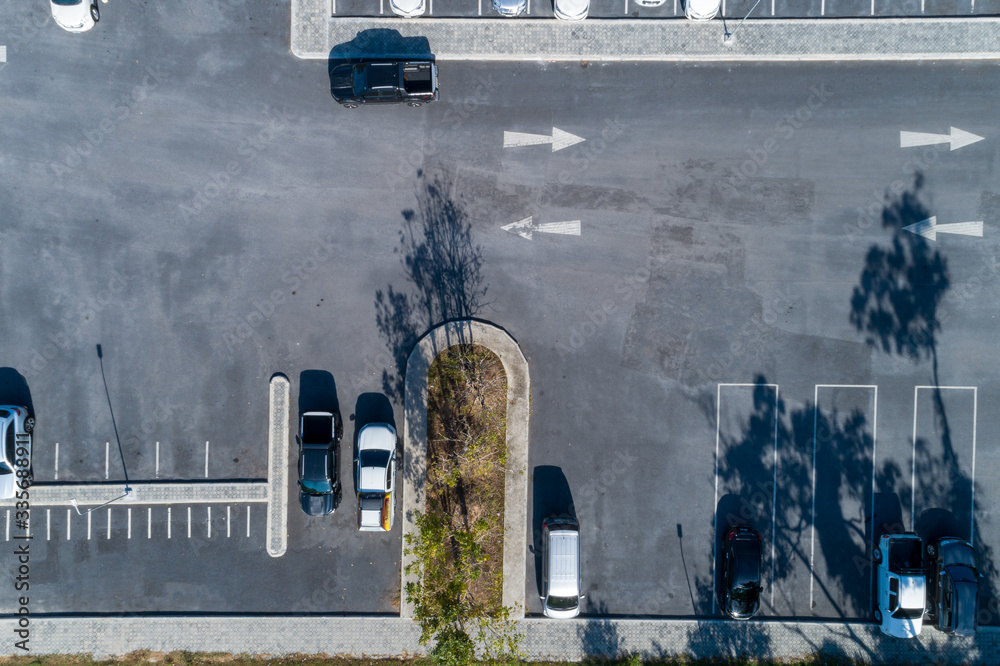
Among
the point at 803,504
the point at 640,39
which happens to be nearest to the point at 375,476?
the point at 803,504

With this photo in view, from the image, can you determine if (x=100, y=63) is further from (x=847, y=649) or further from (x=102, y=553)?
(x=847, y=649)

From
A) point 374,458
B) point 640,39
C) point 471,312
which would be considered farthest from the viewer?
point 471,312

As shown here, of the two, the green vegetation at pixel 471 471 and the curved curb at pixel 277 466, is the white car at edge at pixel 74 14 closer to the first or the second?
the curved curb at pixel 277 466

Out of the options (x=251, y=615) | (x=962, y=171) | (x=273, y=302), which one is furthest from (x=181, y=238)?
(x=962, y=171)

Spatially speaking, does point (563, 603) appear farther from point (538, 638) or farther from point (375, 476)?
point (375, 476)

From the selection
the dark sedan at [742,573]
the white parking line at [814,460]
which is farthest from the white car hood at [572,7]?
the dark sedan at [742,573]

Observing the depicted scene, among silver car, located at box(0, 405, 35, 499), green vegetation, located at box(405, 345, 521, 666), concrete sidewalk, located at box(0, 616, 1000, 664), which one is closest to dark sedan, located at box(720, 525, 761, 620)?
concrete sidewalk, located at box(0, 616, 1000, 664)
